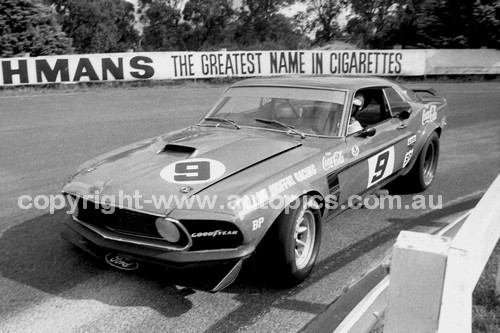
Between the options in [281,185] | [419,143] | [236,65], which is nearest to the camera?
[281,185]

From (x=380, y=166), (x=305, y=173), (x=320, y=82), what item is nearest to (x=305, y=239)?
(x=305, y=173)

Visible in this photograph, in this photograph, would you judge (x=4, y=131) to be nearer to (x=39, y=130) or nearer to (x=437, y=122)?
(x=39, y=130)

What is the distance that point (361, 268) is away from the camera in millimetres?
3793

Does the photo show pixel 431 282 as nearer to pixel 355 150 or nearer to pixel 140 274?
pixel 140 274

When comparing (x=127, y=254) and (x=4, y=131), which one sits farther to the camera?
(x=4, y=131)

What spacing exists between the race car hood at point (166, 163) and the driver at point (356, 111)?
59 cm

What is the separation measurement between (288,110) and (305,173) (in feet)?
3.38

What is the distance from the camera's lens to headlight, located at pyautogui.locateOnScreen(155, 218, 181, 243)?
3.10 m

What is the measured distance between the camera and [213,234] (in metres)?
3.10

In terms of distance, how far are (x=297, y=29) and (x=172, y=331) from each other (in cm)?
5706

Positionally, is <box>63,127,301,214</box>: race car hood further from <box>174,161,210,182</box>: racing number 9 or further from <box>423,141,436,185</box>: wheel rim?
<box>423,141,436,185</box>: wheel rim

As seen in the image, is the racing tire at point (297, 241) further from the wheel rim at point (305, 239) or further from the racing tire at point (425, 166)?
the racing tire at point (425, 166)

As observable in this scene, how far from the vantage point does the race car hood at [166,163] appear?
3295 millimetres

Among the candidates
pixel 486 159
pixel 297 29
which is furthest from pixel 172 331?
pixel 297 29
